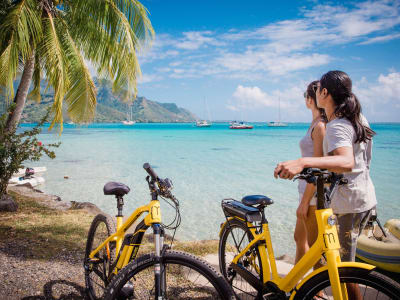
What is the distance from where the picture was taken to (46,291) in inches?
133

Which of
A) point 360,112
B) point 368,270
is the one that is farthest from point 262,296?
point 360,112

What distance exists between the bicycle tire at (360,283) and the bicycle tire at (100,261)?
5.83ft

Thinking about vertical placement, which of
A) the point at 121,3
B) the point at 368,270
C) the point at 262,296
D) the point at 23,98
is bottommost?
the point at 262,296

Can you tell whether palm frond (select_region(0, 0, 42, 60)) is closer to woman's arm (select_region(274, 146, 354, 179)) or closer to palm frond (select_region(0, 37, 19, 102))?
palm frond (select_region(0, 37, 19, 102))

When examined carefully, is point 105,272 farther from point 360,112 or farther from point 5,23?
point 5,23

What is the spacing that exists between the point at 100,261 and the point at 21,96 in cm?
551

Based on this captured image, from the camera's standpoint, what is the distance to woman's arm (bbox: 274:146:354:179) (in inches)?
65.6

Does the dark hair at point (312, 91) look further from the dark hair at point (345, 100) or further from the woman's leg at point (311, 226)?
the woman's leg at point (311, 226)

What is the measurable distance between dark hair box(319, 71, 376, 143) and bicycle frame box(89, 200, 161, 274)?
148 centimetres

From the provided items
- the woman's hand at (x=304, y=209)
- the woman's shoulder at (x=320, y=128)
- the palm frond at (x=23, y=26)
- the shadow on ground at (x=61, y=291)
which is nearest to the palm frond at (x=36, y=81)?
the palm frond at (x=23, y=26)

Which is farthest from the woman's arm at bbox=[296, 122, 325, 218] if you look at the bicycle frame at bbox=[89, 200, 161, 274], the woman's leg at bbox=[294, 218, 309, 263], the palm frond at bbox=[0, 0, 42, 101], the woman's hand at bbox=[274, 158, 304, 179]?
the palm frond at bbox=[0, 0, 42, 101]

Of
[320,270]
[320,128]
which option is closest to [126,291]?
[320,270]

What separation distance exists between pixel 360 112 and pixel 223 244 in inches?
79.2

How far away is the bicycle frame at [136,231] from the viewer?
219 cm
